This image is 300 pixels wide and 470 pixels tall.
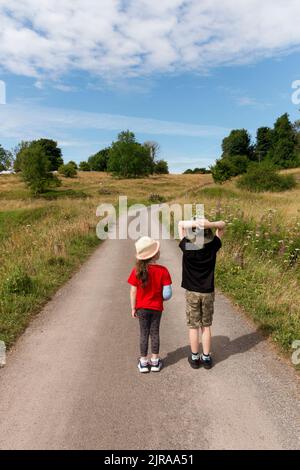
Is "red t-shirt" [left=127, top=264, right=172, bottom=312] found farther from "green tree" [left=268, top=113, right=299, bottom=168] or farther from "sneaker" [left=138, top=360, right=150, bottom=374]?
"green tree" [left=268, top=113, right=299, bottom=168]

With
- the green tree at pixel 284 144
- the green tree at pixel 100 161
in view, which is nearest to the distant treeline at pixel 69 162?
the green tree at pixel 100 161

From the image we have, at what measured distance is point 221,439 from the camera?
3.42 metres

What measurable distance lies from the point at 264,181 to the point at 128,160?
197ft

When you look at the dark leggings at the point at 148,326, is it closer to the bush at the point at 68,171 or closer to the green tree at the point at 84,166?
the bush at the point at 68,171

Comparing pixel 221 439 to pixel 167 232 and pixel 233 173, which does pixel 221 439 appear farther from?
pixel 233 173

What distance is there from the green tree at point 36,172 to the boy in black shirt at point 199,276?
60484mm

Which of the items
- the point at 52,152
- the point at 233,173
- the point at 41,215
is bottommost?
the point at 41,215

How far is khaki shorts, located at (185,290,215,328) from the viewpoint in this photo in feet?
15.7

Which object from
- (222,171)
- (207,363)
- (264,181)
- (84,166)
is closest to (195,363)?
(207,363)

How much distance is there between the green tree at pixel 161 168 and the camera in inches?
4734

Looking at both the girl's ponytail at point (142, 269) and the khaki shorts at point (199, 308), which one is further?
the khaki shorts at point (199, 308)

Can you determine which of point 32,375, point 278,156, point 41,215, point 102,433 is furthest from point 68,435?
point 278,156

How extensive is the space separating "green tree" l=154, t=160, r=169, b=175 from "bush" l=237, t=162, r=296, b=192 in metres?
76.6
